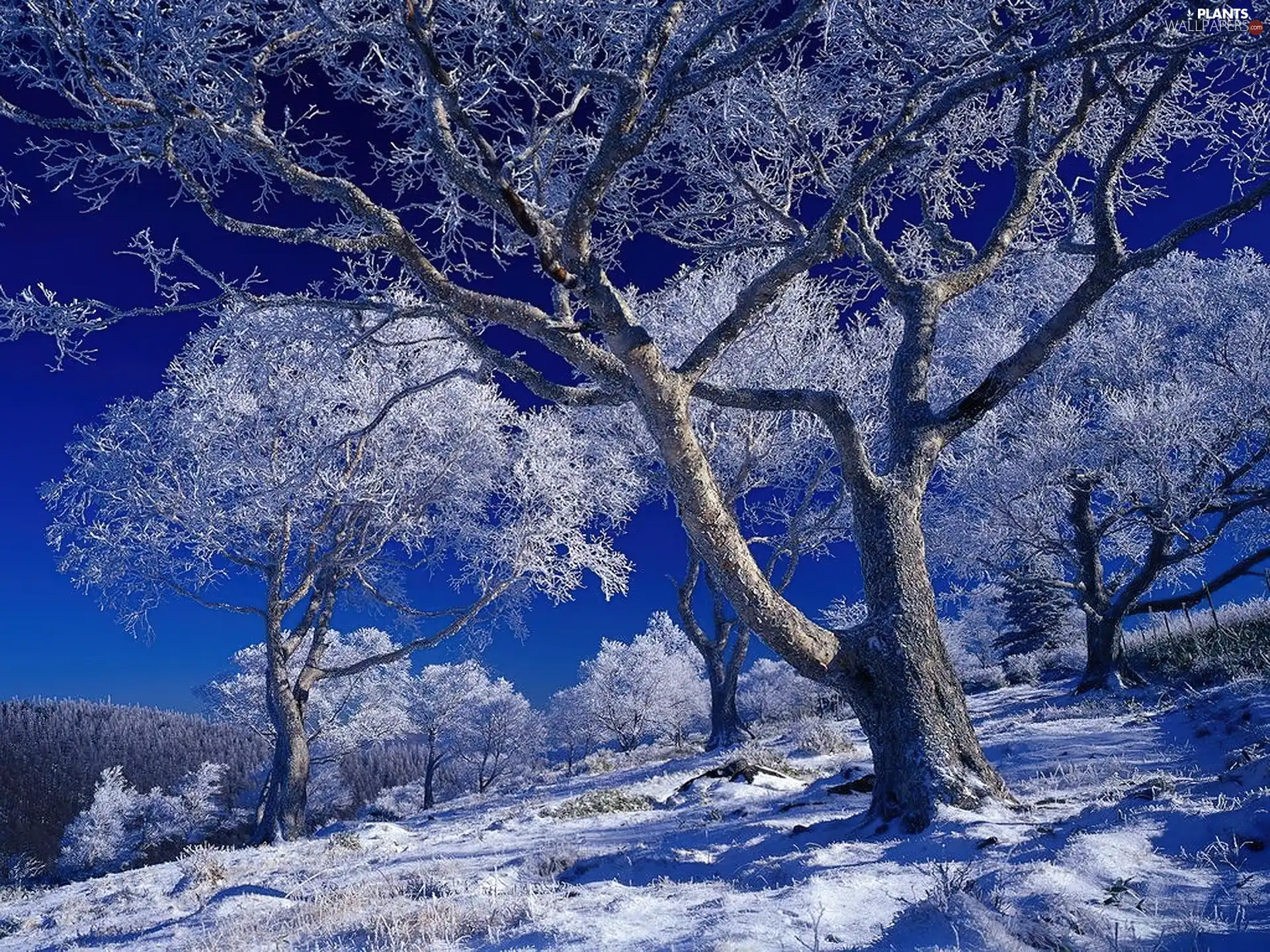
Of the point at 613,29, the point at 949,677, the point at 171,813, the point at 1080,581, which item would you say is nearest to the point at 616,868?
the point at 949,677

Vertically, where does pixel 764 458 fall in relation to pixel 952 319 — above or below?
below

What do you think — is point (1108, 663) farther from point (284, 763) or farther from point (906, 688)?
point (284, 763)

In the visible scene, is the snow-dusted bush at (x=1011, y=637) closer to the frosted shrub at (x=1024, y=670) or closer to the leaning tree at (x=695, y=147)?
the frosted shrub at (x=1024, y=670)

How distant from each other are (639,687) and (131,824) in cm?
3561

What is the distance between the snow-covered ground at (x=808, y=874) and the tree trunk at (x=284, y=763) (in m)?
4.02

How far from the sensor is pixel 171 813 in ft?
152

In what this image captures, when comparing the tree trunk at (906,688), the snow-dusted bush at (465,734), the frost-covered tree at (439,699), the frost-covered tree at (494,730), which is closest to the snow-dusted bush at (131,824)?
the snow-dusted bush at (465,734)

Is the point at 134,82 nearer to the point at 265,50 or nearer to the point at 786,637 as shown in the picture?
the point at 265,50

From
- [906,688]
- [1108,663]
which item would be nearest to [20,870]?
[1108,663]

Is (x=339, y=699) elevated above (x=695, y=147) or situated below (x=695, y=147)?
below

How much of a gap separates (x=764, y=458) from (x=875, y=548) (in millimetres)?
11270

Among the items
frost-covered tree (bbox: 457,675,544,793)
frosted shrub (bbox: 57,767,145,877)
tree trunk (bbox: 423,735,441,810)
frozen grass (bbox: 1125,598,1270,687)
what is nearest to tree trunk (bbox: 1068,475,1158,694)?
frozen grass (bbox: 1125,598,1270,687)

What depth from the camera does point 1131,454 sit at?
14391mm

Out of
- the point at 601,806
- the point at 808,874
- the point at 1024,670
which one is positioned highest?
the point at 808,874
